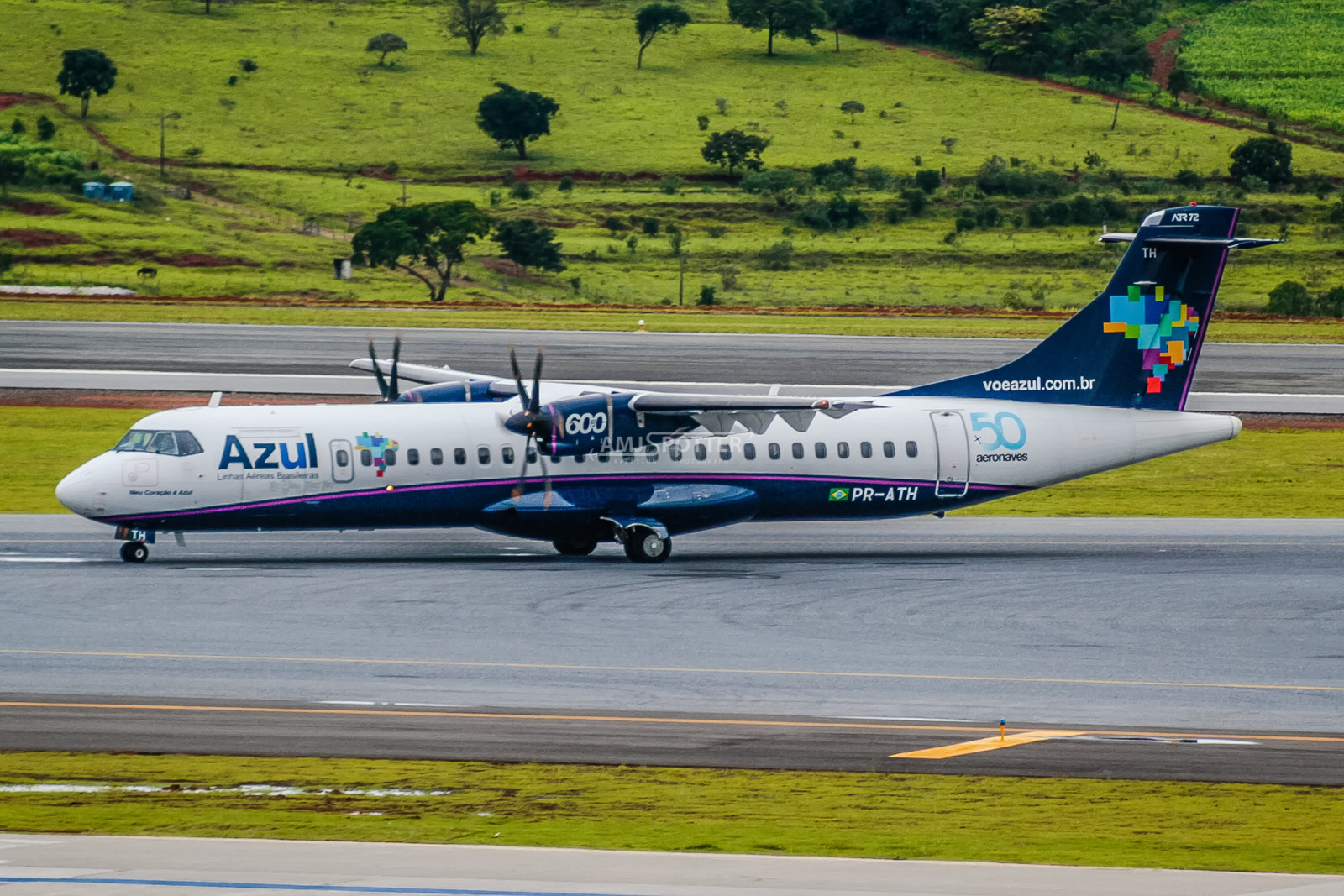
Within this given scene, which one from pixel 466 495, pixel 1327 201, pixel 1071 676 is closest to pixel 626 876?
pixel 1071 676

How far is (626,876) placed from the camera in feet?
42.0

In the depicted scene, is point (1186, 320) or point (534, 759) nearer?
point (534, 759)

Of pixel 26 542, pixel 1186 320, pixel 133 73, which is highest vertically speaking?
pixel 133 73

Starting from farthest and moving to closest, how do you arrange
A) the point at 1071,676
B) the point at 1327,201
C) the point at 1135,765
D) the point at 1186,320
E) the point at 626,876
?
1. the point at 1327,201
2. the point at 1186,320
3. the point at 1071,676
4. the point at 1135,765
5. the point at 626,876

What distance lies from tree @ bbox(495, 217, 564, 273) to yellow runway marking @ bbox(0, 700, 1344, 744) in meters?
75.2

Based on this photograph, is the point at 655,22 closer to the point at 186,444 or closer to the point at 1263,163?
the point at 1263,163

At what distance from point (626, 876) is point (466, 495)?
17.8 metres

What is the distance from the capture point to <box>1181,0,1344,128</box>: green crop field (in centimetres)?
14550

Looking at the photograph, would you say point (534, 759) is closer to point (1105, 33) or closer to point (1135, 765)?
point (1135, 765)

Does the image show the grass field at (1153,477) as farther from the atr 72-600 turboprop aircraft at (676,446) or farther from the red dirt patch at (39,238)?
the red dirt patch at (39,238)

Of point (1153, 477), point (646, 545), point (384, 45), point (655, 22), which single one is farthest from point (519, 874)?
point (655, 22)

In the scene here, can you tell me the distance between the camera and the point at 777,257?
3875 inches

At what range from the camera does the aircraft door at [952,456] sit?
3175 cm

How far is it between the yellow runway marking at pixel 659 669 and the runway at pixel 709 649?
0.20 feet
